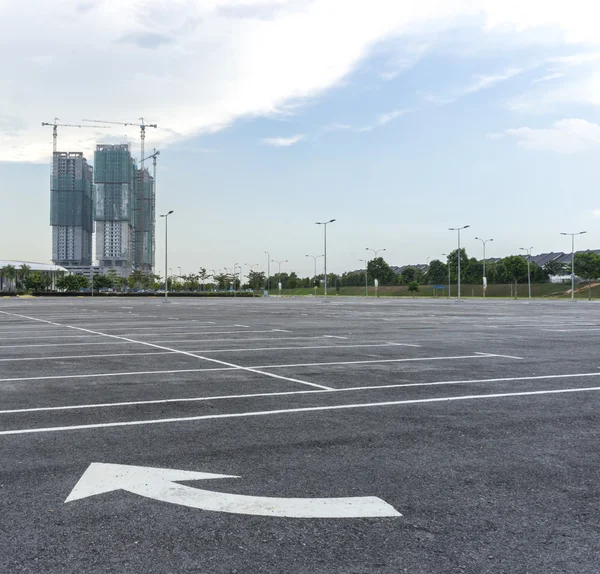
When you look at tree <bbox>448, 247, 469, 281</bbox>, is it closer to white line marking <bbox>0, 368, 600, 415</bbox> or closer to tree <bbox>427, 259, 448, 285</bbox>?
tree <bbox>427, 259, 448, 285</bbox>

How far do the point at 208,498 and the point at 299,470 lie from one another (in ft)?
3.02

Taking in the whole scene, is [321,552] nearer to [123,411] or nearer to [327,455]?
[327,455]

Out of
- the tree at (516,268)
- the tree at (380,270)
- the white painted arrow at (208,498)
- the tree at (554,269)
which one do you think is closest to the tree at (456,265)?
the tree at (516,268)

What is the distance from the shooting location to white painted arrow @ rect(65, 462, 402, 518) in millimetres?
3939

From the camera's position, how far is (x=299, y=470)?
15.8ft

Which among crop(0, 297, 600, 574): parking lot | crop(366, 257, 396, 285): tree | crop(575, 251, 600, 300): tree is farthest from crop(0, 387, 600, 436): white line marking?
crop(366, 257, 396, 285): tree

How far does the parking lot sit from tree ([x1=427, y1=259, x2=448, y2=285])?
147 metres

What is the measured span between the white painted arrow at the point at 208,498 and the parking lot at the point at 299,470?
18 millimetres

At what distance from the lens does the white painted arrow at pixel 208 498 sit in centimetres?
394

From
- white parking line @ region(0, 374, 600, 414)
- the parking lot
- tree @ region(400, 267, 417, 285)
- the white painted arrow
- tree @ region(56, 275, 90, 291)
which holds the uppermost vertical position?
tree @ region(400, 267, 417, 285)

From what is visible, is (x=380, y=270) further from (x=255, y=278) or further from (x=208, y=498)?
(x=208, y=498)

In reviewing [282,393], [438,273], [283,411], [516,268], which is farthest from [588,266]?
[283,411]

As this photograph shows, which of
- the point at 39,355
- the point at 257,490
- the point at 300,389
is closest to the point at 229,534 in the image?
the point at 257,490

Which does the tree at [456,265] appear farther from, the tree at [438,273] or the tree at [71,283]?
the tree at [71,283]
